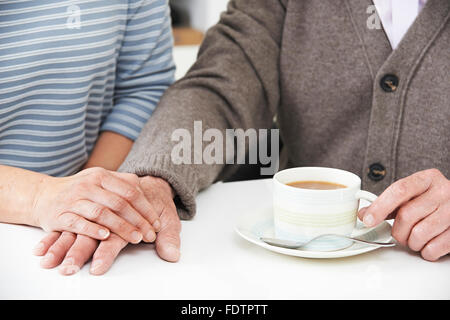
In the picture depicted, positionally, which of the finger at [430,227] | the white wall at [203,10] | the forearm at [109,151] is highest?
the finger at [430,227]

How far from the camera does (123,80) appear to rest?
3.57 ft

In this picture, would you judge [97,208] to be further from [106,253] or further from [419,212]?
[419,212]

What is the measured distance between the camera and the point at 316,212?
0.64 metres

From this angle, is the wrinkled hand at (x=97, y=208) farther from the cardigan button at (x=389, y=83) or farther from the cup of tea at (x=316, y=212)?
the cardigan button at (x=389, y=83)

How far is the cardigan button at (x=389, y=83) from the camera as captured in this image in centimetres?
95

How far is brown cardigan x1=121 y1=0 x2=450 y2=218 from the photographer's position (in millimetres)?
939

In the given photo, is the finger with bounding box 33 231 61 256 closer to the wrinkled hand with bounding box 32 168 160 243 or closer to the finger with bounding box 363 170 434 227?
the wrinkled hand with bounding box 32 168 160 243

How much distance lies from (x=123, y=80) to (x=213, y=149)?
0.26 metres

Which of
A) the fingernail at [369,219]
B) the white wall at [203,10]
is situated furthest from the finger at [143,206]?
the white wall at [203,10]

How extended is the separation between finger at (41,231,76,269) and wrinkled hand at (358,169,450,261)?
1.14 feet

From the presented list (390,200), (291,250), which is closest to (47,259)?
(291,250)

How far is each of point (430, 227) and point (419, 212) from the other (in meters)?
0.02

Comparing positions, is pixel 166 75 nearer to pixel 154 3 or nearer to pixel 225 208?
pixel 154 3
